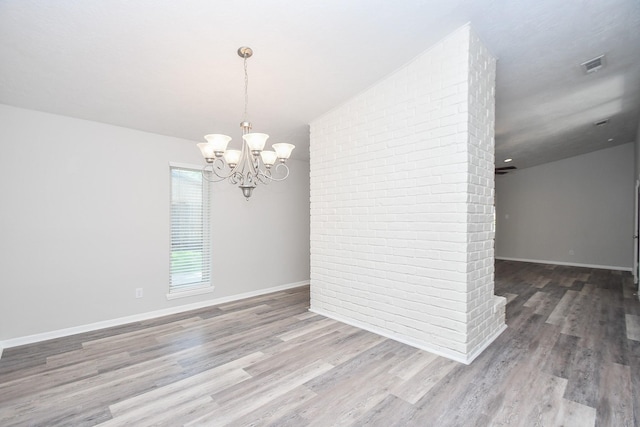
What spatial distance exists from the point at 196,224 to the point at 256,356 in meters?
2.37

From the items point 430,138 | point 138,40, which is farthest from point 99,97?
point 430,138

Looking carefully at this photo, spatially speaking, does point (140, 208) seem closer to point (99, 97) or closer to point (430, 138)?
point (99, 97)

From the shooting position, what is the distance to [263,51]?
8.55ft

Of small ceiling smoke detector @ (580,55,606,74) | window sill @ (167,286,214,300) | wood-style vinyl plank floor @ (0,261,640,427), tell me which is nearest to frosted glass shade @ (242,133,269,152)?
wood-style vinyl plank floor @ (0,261,640,427)

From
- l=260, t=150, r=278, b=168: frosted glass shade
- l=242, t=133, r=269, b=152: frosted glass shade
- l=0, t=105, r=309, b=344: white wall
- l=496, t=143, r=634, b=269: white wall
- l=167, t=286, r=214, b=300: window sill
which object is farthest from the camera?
l=496, t=143, r=634, b=269: white wall

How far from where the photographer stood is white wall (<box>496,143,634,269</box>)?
23.3 ft

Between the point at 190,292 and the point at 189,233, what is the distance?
2.78ft

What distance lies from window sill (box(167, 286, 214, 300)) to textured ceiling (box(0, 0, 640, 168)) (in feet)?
7.27

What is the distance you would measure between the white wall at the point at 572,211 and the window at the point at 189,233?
8.60 metres

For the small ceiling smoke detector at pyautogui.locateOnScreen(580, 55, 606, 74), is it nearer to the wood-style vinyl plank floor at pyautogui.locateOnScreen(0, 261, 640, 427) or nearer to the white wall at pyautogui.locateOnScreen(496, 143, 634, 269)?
the wood-style vinyl plank floor at pyautogui.locateOnScreen(0, 261, 640, 427)

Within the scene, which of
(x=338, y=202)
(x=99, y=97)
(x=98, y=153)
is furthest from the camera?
(x=338, y=202)

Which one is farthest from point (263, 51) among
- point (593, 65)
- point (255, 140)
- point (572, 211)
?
point (572, 211)

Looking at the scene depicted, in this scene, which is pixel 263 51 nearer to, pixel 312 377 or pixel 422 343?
pixel 312 377

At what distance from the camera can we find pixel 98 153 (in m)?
3.53
